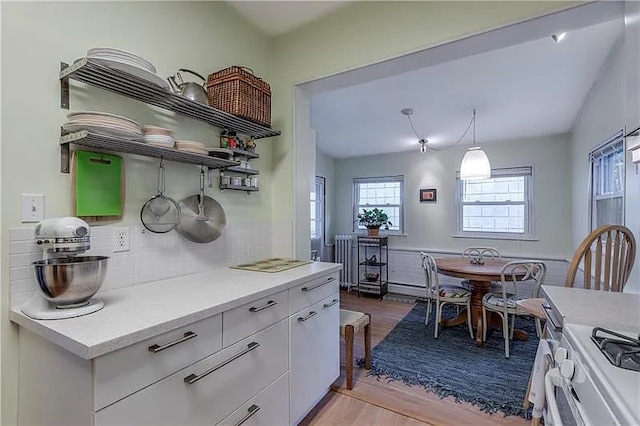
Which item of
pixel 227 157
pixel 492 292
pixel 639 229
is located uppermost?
pixel 227 157

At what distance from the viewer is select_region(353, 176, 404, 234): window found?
4910 mm

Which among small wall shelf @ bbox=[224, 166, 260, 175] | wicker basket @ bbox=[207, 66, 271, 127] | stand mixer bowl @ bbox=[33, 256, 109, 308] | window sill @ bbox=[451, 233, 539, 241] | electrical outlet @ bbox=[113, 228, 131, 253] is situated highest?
wicker basket @ bbox=[207, 66, 271, 127]

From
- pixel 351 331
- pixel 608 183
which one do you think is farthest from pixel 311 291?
pixel 608 183

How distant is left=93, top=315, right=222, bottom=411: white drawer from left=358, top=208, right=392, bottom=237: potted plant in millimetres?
3770

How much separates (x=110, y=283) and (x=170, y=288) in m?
0.26

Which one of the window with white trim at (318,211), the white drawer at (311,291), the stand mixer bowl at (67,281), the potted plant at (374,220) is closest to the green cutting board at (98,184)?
the stand mixer bowl at (67,281)

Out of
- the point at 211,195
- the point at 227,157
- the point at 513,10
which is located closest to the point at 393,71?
the point at 513,10

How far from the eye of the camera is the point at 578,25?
154 centimetres

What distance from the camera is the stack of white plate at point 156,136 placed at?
1398mm

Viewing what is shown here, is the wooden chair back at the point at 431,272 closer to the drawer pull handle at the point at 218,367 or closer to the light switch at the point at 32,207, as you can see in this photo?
the drawer pull handle at the point at 218,367

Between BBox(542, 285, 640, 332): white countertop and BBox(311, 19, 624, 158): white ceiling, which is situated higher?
BBox(311, 19, 624, 158): white ceiling

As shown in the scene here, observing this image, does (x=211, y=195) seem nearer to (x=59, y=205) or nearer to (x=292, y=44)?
(x=59, y=205)

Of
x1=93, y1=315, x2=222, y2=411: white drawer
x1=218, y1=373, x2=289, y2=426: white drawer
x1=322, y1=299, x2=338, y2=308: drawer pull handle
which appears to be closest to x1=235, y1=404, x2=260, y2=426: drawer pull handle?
x1=218, y1=373, x2=289, y2=426: white drawer

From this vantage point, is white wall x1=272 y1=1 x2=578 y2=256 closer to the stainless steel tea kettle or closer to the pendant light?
the stainless steel tea kettle
